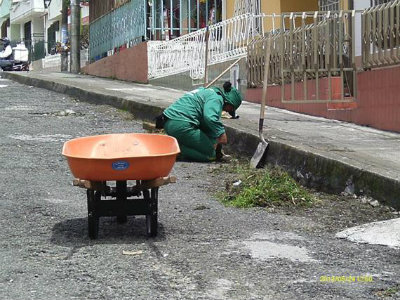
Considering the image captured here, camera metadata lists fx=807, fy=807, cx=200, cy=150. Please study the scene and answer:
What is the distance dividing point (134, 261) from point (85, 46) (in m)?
30.5

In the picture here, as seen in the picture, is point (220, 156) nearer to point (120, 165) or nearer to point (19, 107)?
point (120, 165)

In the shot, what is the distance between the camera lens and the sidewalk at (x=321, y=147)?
290 inches

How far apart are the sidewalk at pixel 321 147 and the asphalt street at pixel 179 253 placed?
0.86 metres

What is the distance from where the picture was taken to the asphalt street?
4750 mm

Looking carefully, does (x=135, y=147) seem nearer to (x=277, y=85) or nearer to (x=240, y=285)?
(x=240, y=285)

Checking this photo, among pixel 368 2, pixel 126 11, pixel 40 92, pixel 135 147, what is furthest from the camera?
pixel 126 11

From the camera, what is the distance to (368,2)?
43.4ft

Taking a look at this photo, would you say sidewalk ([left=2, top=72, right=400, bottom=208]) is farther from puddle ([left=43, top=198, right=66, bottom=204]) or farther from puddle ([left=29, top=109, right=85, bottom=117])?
puddle ([left=43, top=198, right=66, bottom=204])

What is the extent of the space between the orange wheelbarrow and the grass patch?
3.88 ft

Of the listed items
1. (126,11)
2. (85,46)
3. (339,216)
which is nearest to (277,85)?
(339,216)

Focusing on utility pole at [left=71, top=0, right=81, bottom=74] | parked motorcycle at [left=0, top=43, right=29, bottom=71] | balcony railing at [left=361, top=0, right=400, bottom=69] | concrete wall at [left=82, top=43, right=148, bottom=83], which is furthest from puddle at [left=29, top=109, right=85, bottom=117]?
parked motorcycle at [left=0, top=43, right=29, bottom=71]

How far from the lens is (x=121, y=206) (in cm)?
597

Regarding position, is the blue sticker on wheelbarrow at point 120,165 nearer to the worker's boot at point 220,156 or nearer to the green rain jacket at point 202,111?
the green rain jacket at point 202,111

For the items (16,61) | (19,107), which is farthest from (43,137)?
(16,61)
